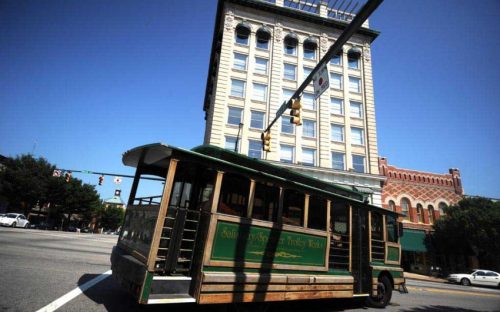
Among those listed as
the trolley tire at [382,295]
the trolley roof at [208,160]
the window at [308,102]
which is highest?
the window at [308,102]

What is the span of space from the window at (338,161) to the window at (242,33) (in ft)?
48.6

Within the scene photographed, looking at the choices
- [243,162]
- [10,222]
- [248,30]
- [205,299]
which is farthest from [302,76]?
[10,222]

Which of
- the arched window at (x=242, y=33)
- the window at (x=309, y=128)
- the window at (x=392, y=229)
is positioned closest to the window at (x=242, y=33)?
the arched window at (x=242, y=33)

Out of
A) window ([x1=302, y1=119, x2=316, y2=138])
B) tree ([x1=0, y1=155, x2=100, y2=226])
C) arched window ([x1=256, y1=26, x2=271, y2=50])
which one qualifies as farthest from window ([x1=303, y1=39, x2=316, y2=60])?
tree ([x1=0, y1=155, x2=100, y2=226])

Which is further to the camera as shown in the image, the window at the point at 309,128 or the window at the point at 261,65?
the window at the point at 261,65

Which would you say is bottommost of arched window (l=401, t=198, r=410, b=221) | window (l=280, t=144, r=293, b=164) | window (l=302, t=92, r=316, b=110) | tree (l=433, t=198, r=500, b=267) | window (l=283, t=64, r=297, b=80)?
tree (l=433, t=198, r=500, b=267)

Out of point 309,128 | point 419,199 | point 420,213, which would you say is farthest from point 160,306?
point 419,199

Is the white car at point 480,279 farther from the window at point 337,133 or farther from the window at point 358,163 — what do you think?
the window at point 337,133

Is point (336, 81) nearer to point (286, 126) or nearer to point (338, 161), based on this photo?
point (286, 126)

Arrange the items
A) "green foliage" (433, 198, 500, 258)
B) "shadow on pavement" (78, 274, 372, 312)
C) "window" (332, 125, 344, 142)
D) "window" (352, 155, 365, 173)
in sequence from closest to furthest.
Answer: "shadow on pavement" (78, 274, 372, 312) → "green foliage" (433, 198, 500, 258) → "window" (352, 155, 365, 173) → "window" (332, 125, 344, 142)

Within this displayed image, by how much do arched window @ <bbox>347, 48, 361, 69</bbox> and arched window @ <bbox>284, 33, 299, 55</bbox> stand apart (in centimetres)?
643

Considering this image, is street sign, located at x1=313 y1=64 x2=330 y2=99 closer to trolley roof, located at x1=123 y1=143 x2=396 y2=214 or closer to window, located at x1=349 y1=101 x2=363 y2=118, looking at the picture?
trolley roof, located at x1=123 y1=143 x2=396 y2=214

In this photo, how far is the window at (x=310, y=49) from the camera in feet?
94.2

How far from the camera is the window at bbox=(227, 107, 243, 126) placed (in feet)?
80.5
